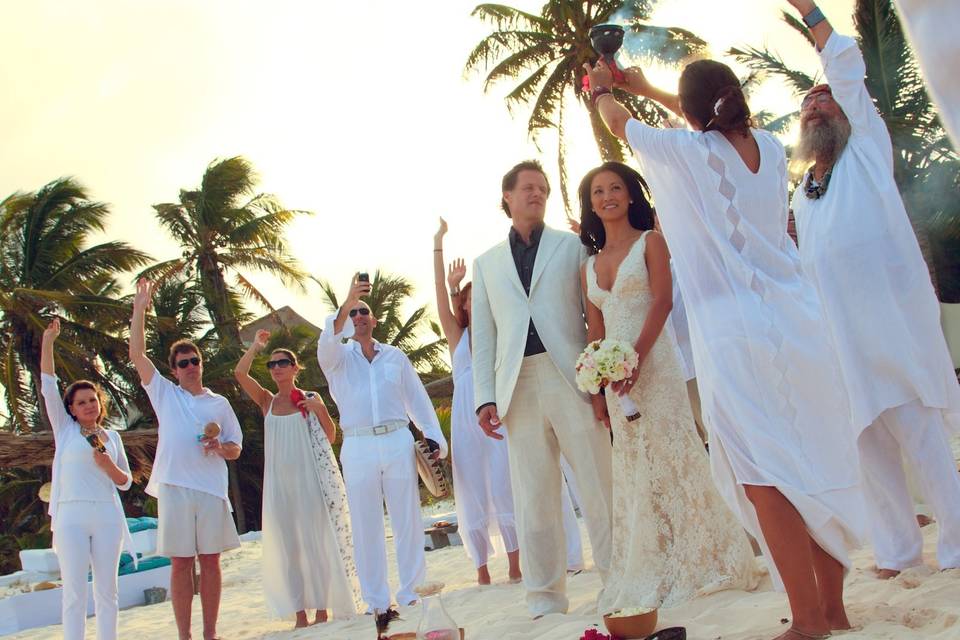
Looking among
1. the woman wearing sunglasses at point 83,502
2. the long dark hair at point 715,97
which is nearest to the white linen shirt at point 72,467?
the woman wearing sunglasses at point 83,502

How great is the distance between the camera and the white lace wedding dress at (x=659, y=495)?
5184mm

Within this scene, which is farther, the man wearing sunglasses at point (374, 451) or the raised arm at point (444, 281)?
the man wearing sunglasses at point (374, 451)

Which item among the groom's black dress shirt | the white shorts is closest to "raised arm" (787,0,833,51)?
the groom's black dress shirt

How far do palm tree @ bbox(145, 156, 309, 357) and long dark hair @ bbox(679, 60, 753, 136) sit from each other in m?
29.6

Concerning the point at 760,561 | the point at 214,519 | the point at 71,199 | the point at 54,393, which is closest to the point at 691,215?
the point at 760,561

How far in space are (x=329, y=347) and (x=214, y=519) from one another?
5.29ft

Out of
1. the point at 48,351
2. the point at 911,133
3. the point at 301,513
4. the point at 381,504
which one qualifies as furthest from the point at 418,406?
the point at 911,133

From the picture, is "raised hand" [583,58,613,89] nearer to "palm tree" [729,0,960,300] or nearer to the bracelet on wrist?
the bracelet on wrist

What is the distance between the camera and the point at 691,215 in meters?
4.08

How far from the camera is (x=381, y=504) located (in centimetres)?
805

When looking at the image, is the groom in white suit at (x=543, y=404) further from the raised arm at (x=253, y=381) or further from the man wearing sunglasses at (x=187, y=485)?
the raised arm at (x=253, y=381)

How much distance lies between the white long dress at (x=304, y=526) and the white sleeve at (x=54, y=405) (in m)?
1.57

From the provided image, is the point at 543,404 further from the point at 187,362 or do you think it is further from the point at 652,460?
the point at 187,362

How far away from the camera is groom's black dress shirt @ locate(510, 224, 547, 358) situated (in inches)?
225
